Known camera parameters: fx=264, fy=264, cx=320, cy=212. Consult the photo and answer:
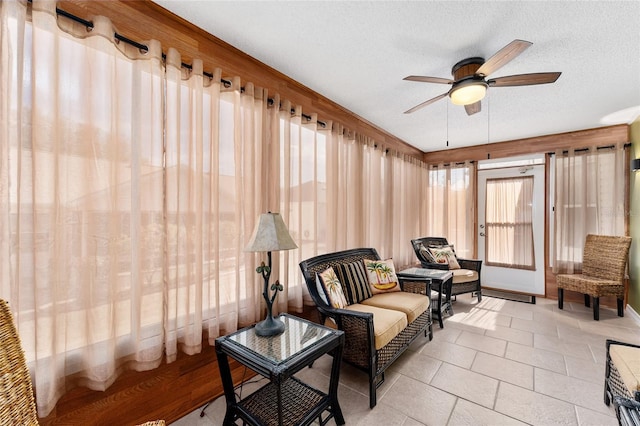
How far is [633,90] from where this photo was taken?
2.79 metres

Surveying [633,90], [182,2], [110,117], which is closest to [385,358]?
[110,117]

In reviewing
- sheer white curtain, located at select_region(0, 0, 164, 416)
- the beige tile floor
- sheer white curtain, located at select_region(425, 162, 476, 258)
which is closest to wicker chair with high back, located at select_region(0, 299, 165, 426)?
sheer white curtain, located at select_region(0, 0, 164, 416)

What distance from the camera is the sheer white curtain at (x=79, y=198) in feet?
4.17

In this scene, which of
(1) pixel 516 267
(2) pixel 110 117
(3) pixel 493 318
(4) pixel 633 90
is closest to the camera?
(2) pixel 110 117

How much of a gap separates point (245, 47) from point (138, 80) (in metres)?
0.90

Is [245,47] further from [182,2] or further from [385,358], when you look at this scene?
[385,358]

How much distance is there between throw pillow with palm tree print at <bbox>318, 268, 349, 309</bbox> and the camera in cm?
Result: 230

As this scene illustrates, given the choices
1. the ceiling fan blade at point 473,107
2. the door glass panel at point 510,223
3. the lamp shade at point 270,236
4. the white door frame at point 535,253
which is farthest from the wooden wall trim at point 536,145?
the lamp shade at point 270,236

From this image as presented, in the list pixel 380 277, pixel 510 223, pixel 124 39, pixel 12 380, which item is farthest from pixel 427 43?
pixel 510 223

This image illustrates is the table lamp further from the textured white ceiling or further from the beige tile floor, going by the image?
the textured white ceiling

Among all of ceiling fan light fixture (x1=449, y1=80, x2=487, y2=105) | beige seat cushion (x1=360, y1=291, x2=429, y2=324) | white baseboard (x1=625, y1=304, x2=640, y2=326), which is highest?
ceiling fan light fixture (x1=449, y1=80, x2=487, y2=105)

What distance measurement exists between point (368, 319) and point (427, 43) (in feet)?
7.07

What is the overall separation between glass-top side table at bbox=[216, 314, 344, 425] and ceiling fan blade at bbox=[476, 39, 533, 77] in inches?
83.7

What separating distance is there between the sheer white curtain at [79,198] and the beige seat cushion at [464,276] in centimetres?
376
